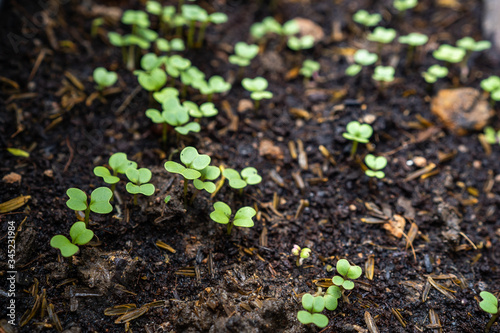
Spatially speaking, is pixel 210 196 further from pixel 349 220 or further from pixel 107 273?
pixel 349 220

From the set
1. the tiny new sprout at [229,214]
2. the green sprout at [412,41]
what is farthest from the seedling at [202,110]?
the green sprout at [412,41]

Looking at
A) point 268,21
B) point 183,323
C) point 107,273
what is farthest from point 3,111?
point 268,21

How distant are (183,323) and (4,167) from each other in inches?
56.4

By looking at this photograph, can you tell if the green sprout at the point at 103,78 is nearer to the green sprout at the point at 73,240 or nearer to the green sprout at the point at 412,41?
the green sprout at the point at 73,240

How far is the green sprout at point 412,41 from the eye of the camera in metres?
2.94

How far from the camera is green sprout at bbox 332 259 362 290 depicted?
186cm

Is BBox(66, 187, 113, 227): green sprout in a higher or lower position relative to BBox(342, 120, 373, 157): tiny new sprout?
lower

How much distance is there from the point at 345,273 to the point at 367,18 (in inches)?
99.0

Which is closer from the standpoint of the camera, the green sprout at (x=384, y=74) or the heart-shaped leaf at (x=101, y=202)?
the heart-shaped leaf at (x=101, y=202)

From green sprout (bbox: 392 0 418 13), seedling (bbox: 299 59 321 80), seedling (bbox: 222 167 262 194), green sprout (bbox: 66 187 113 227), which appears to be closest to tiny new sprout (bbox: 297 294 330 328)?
seedling (bbox: 222 167 262 194)

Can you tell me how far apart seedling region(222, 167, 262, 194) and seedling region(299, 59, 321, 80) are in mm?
1281

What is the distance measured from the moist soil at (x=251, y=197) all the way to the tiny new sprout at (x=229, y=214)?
16cm

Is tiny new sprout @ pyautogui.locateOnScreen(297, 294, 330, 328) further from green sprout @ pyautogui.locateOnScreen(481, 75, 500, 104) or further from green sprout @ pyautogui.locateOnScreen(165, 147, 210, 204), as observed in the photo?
green sprout @ pyautogui.locateOnScreen(481, 75, 500, 104)

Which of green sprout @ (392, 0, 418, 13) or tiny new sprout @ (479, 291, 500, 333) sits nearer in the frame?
tiny new sprout @ (479, 291, 500, 333)
